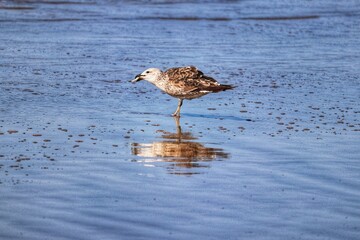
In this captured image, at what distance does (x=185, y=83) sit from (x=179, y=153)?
112 inches

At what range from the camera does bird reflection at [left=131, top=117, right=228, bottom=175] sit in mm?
9230

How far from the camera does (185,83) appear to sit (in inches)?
501

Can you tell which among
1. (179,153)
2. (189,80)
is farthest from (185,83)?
(179,153)

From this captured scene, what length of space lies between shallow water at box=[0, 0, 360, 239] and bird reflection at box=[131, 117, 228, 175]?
0.02 meters

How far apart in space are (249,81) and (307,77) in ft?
3.93

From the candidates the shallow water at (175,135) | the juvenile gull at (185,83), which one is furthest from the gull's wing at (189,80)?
the shallow water at (175,135)

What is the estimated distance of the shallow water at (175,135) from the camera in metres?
7.24

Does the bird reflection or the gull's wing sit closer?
the bird reflection

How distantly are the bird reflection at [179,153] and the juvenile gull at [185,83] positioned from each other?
1725mm

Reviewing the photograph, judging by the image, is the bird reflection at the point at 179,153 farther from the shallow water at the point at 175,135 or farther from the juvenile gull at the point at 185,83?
Result: the juvenile gull at the point at 185,83

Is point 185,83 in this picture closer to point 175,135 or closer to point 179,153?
point 175,135

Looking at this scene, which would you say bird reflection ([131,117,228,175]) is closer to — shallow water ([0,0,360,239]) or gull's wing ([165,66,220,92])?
shallow water ([0,0,360,239])

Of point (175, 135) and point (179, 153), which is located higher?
point (179, 153)

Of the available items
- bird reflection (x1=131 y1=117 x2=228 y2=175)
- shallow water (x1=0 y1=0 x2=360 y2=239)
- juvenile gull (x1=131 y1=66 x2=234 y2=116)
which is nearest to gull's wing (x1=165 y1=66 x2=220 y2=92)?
juvenile gull (x1=131 y1=66 x2=234 y2=116)
